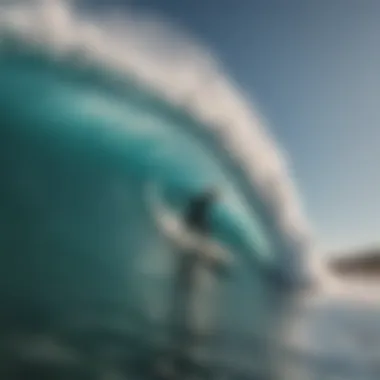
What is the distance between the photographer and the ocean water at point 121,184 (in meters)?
1.13

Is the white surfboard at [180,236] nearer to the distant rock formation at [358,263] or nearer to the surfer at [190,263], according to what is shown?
the surfer at [190,263]

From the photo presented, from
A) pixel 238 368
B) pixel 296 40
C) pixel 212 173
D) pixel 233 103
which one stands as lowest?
pixel 238 368

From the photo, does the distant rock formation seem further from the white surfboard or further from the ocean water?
the white surfboard

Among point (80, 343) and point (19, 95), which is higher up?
point (19, 95)

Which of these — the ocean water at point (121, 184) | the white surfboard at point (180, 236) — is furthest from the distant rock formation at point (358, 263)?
the white surfboard at point (180, 236)

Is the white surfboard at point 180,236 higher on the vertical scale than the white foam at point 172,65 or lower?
lower

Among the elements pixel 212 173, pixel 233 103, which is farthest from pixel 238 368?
pixel 233 103

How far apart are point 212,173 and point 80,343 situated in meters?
0.36

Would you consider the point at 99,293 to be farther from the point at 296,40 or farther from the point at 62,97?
the point at 296,40

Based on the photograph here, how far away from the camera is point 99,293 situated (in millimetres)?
1126

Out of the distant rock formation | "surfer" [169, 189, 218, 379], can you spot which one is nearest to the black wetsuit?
"surfer" [169, 189, 218, 379]

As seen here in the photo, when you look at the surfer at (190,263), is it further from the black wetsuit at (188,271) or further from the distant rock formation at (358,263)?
the distant rock formation at (358,263)

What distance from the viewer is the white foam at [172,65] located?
3.84 feet

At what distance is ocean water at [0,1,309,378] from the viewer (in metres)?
1.13
